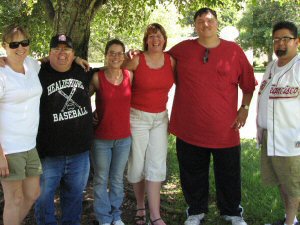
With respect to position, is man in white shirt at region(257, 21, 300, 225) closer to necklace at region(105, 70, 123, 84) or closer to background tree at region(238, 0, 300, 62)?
necklace at region(105, 70, 123, 84)

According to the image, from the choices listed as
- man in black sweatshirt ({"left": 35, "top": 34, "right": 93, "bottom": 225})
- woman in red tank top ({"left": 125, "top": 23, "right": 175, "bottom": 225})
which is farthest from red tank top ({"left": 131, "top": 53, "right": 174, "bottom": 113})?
man in black sweatshirt ({"left": 35, "top": 34, "right": 93, "bottom": 225})

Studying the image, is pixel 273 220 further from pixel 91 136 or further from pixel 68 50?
pixel 68 50

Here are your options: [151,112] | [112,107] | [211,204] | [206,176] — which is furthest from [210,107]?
[211,204]

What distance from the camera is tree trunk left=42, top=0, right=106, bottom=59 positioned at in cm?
521

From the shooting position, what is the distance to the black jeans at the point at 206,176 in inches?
178

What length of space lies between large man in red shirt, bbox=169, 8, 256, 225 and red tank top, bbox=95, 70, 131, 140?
67 cm

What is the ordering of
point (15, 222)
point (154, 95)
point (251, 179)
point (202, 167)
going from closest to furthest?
point (15, 222)
point (154, 95)
point (202, 167)
point (251, 179)

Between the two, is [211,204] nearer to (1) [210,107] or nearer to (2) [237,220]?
(2) [237,220]

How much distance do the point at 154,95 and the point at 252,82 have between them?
3.57 ft

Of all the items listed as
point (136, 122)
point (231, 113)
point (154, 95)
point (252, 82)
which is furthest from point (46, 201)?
point (252, 82)

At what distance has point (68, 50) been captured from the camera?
12.4 ft

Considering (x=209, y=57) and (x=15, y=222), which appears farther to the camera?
(x=209, y=57)

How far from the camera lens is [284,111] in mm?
3959

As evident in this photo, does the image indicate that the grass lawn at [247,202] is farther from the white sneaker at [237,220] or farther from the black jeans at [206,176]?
the black jeans at [206,176]
